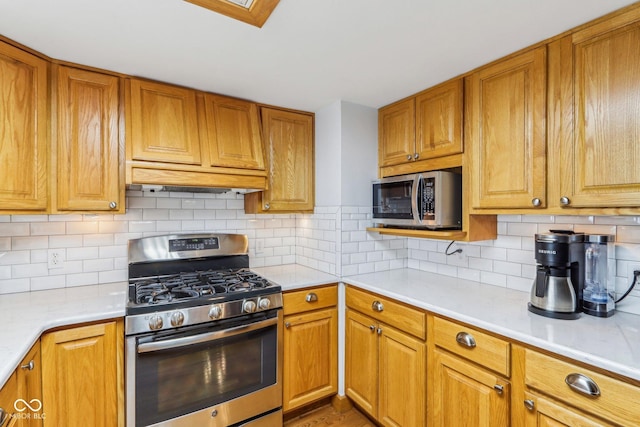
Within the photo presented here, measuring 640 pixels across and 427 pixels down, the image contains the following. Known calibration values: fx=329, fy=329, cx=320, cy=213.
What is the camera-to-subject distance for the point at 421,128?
214cm

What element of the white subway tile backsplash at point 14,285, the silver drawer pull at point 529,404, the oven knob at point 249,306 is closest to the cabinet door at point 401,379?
the silver drawer pull at point 529,404

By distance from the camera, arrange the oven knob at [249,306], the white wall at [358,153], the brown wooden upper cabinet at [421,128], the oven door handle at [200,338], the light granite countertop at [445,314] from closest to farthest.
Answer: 1. the light granite countertop at [445,314]
2. the oven door handle at [200,338]
3. the oven knob at [249,306]
4. the brown wooden upper cabinet at [421,128]
5. the white wall at [358,153]

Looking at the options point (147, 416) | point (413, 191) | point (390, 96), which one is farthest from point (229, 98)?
point (147, 416)

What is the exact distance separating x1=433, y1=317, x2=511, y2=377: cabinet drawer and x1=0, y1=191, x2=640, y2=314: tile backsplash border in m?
0.65

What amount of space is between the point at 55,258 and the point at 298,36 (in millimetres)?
1906

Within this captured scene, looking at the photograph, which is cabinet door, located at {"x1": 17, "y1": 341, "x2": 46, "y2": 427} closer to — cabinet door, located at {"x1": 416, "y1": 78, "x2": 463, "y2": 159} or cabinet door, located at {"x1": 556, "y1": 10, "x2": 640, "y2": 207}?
cabinet door, located at {"x1": 416, "y1": 78, "x2": 463, "y2": 159}

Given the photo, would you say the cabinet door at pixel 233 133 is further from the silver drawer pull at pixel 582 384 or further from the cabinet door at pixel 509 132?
the silver drawer pull at pixel 582 384

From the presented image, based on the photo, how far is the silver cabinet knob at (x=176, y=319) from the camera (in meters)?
1.64

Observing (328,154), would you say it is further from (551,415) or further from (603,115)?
(551,415)

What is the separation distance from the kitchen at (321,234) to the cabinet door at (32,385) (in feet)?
2.46

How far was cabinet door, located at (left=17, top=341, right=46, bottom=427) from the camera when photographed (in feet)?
4.09

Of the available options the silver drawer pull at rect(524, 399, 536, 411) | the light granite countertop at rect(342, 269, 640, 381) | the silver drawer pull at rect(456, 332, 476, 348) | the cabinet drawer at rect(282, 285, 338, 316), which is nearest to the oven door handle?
the cabinet drawer at rect(282, 285, 338, 316)

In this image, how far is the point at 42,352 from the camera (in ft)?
4.73

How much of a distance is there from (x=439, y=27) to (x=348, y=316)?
1748 millimetres
